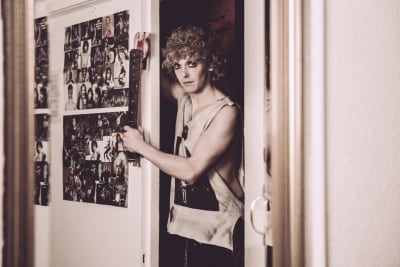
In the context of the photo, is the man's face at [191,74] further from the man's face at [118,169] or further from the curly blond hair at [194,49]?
the man's face at [118,169]

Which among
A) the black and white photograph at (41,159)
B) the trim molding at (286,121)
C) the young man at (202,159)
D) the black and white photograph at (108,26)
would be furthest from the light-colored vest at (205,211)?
the black and white photograph at (41,159)

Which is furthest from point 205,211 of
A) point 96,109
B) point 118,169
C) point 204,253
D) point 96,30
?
point 96,30

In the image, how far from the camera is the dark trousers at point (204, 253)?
105 centimetres

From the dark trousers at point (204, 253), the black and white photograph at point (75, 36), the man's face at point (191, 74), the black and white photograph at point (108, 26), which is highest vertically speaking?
the black and white photograph at point (108, 26)

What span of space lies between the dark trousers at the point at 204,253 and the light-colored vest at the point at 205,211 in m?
0.01

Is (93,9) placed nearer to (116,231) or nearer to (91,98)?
(91,98)

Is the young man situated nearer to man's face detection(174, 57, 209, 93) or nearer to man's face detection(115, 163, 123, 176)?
man's face detection(174, 57, 209, 93)

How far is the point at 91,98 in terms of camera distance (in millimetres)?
863

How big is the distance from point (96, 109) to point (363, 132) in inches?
26.4

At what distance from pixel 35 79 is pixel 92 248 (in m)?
0.32

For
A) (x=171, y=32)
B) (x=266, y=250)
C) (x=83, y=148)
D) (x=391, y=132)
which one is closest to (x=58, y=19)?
(x=83, y=148)

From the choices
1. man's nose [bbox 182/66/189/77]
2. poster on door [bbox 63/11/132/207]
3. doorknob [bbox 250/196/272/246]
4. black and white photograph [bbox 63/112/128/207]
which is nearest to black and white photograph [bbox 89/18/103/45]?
poster on door [bbox 63/11/132/207]

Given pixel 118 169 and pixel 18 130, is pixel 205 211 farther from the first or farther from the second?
pixel 18 130

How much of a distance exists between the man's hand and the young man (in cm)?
6
